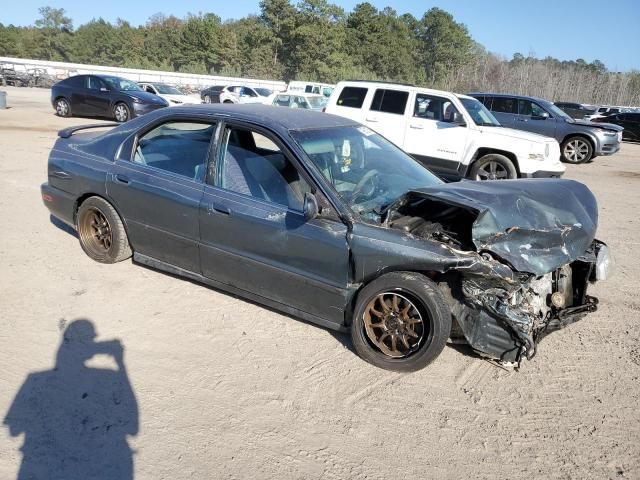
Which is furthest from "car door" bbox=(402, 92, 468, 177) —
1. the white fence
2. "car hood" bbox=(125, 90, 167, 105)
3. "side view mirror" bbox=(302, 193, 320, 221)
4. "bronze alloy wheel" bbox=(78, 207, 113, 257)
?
the white fence

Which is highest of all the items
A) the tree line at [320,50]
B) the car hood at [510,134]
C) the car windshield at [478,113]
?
the tree line at [320,50]

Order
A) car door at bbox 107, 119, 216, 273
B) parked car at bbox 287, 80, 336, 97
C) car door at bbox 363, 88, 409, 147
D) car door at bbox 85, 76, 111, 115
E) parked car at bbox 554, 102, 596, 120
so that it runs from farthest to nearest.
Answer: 1. parked car at bbox 287, 80, 336, 97
2. parked car at bbox 554, 102, 596, 120
3. car door at bbox 85, 76, 111, 115
4. car door at bbox 363, 88, 409, 147
5. car door at bbox 107, 119, 216, 273

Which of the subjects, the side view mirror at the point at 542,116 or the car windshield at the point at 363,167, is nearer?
the car windshield at the point at 363,167

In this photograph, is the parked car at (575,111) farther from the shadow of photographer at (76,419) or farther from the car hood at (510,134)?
the shadow of photographer at (76,419)

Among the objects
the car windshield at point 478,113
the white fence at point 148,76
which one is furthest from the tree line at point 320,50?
the car windshield at point 478,113

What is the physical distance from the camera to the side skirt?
11.9 ft

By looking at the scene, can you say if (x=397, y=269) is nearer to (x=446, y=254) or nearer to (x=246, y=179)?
(x=446, y=254)

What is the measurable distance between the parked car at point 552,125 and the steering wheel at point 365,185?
39.6 feet

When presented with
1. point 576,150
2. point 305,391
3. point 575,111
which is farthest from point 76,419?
point 575,111

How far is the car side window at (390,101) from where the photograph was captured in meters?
10.5

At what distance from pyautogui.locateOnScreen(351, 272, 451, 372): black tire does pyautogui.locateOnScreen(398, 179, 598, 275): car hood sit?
1.46ft

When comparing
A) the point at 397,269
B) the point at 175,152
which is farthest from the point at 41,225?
the point at 397,269

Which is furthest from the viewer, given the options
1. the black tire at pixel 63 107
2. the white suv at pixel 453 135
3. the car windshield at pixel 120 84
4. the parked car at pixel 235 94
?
the parked car at pixel 235 94

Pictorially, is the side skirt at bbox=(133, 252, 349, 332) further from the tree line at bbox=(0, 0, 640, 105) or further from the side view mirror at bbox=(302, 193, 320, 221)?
the tree line at bbox=(0, 0, 640, 105)
